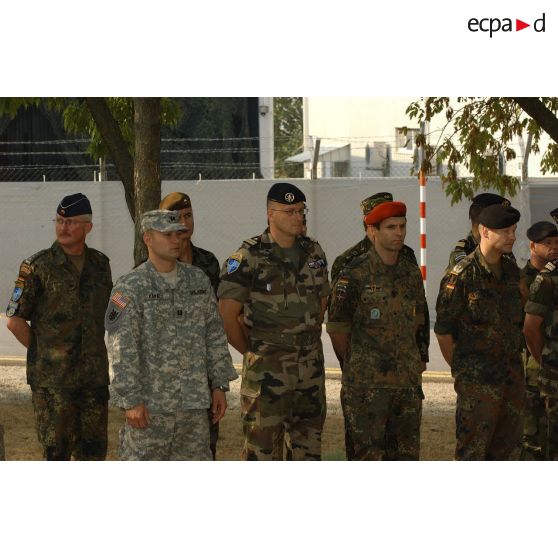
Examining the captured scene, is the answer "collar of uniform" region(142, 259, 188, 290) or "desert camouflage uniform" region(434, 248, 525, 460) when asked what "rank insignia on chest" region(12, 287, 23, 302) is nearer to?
"collar of uniform" region(142, 259, 188, 290)

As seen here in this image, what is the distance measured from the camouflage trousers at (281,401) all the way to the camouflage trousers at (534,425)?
1.96 m

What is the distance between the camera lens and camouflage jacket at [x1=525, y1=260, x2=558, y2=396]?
7.28 m

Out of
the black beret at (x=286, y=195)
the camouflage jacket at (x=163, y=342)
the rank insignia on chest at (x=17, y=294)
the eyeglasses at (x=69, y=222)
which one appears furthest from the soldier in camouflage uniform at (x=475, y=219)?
the rank insignia on chest at (x=17, y=294)

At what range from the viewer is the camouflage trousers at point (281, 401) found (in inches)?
264

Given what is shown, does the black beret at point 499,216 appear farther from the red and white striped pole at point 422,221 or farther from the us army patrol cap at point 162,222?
the red and white striped pole at point 422,221

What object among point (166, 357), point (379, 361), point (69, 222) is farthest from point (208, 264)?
point (166, 357)

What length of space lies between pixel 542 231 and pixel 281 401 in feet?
8.01

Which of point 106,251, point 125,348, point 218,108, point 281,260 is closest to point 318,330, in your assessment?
point 281,260

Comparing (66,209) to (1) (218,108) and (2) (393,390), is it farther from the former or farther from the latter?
(1) (218,108)

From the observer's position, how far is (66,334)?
293 inches

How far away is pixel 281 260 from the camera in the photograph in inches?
268

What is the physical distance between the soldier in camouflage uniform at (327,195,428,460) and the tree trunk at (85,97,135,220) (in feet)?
8.95

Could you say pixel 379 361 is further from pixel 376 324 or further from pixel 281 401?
pixel 281 401

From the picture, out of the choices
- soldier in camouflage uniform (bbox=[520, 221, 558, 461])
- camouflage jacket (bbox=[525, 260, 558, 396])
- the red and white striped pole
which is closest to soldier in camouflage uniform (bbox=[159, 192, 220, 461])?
camouflage jacket (bbox=[525, 260, 558, 396])
